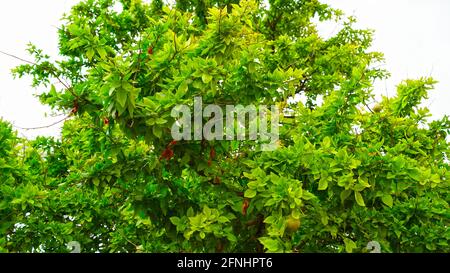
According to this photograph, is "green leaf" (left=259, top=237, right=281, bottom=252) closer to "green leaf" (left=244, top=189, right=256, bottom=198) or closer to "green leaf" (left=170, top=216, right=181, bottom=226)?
"green leaf" (left=244, top=189, right=256, bottom=198)

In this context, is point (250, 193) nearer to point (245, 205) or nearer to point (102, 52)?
point (245, 205)

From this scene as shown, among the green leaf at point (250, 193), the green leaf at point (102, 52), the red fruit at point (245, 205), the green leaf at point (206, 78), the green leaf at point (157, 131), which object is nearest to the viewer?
the green leaf at point (157, 131)

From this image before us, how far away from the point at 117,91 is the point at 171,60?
757mm

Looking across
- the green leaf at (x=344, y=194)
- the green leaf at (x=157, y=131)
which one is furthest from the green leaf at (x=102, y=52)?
the green leaf at (x=344, y=194)

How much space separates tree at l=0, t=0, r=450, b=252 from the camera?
4.66m

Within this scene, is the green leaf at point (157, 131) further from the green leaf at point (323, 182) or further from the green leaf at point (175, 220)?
the green leaf at point (323, 182)

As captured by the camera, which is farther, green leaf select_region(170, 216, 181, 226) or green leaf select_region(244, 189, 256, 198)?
green leaf select_region(170, 216, 181, 226)

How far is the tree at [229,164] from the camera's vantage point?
15.3ft

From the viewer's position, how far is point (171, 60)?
16.2 ft

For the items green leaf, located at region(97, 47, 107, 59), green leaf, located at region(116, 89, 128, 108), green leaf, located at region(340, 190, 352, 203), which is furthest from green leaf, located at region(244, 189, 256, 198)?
green leaf, located at region(97, 47, 107, 59)

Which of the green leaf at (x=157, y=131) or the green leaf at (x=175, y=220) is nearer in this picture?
the green leaf at (x=157, y=131)

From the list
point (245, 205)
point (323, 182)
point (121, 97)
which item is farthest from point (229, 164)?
point (121, 97)

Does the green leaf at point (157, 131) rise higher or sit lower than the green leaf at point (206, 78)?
lower
